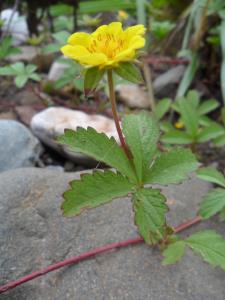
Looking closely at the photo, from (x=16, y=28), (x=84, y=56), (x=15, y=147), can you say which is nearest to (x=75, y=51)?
(x=84, y=56)

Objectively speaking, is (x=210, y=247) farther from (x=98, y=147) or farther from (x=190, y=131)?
(x=190, y=131)

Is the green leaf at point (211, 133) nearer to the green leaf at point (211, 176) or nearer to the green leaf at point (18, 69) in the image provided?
the green leaf at point (211, 176)

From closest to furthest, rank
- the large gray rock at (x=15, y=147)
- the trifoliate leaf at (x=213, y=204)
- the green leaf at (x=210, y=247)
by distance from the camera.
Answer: the green leaf at (x=210, y=247) < the trifoliate leaf at (x=213, y=204) < the large gray rock at (x=15, y=147)

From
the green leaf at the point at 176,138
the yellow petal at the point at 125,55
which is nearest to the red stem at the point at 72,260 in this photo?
the green leaf at the point at 176,138

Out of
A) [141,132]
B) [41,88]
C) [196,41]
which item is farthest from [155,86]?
[141,132]

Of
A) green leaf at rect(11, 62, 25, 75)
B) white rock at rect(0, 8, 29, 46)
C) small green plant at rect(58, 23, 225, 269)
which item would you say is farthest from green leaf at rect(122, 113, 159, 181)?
white rock at rect(0, 8, 29, 46)

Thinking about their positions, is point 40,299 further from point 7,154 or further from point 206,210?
point 7,154
